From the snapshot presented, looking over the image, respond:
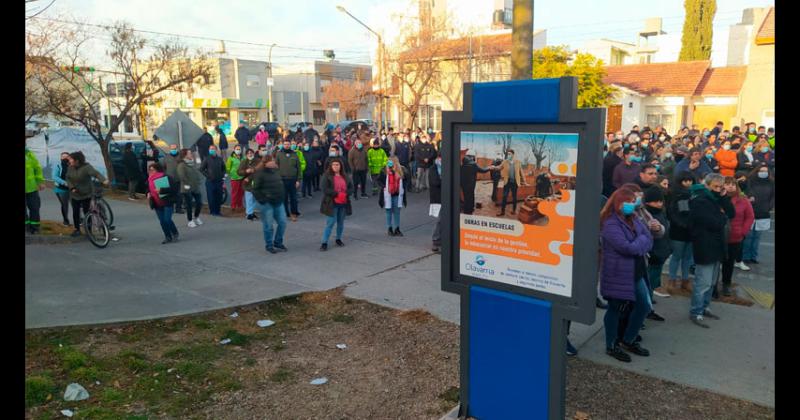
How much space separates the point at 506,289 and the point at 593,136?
1279mm

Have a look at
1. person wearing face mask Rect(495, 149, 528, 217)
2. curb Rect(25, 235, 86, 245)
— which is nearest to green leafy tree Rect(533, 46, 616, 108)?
curb Rect(25, 235, 86, 245)

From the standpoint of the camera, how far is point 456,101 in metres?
38.9

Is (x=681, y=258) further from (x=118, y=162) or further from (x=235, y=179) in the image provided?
(x=118, y=162)

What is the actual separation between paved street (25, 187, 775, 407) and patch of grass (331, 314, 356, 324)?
65 cm

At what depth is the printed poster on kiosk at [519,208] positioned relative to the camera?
3621 millimetres

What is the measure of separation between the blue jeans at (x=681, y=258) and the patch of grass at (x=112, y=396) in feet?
22.3

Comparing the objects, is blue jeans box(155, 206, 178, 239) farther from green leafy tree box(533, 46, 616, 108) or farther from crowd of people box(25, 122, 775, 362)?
green leafy tree box(533, 46, 616, 108)

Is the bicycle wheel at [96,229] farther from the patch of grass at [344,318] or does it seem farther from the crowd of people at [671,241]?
the crowd of people at [671,241]

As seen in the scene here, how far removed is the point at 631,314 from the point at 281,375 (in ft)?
11.8

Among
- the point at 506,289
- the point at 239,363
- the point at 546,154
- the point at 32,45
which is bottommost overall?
the point at 239,363

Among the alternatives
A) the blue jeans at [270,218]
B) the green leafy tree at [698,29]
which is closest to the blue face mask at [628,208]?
the blue jeans at [270,218]

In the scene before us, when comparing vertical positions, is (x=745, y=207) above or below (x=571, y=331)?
above

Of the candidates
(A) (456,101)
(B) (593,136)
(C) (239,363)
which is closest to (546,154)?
(B) (593,136)
